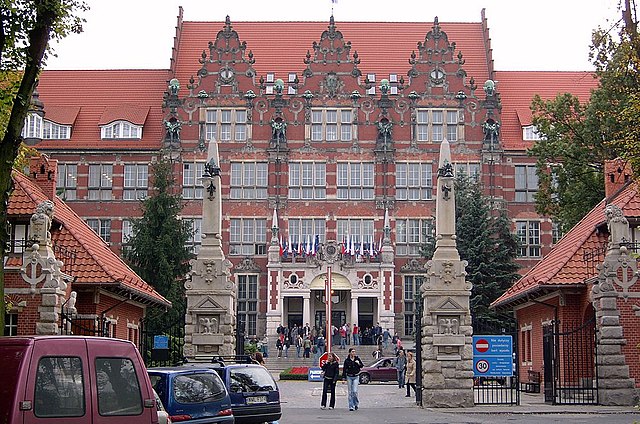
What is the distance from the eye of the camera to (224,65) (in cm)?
6688

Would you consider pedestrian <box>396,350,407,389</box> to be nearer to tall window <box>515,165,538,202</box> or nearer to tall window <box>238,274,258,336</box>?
tall window <box>238,274,258,336</box>

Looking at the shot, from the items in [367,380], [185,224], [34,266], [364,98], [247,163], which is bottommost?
[367,380]

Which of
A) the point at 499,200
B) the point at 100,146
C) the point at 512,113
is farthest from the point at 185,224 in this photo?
the point at 512,113

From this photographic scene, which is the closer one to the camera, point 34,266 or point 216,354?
point 34,266

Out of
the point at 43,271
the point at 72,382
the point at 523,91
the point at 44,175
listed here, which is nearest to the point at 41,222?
the point at 43,271

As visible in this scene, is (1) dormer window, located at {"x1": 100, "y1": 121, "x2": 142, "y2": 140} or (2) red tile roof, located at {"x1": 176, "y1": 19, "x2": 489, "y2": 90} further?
(2) red tile roof, located at {"x1": 176, "y1": 19, "x2": 489, "y2": 90}

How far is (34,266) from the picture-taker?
26.6 metres

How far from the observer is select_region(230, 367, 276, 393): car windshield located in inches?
758

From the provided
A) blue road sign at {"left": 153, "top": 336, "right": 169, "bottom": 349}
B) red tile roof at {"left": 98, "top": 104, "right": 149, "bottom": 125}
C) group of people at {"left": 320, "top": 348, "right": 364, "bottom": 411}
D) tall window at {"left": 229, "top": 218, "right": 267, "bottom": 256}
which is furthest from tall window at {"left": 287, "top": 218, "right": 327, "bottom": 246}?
group of people at {"left": 320, "top": 348, "right": 364, "bottom": 411}

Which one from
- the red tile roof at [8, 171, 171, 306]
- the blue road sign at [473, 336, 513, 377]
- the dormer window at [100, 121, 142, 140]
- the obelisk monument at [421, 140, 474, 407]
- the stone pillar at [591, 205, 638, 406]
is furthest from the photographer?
the dormer window at [100, 121, 142, 140]

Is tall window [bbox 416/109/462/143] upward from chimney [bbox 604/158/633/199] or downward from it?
upward

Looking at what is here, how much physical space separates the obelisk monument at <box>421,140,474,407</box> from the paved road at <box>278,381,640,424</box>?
53 centimetres

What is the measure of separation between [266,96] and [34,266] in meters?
40.8

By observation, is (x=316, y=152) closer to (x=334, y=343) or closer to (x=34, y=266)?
(x=334, y=343)
